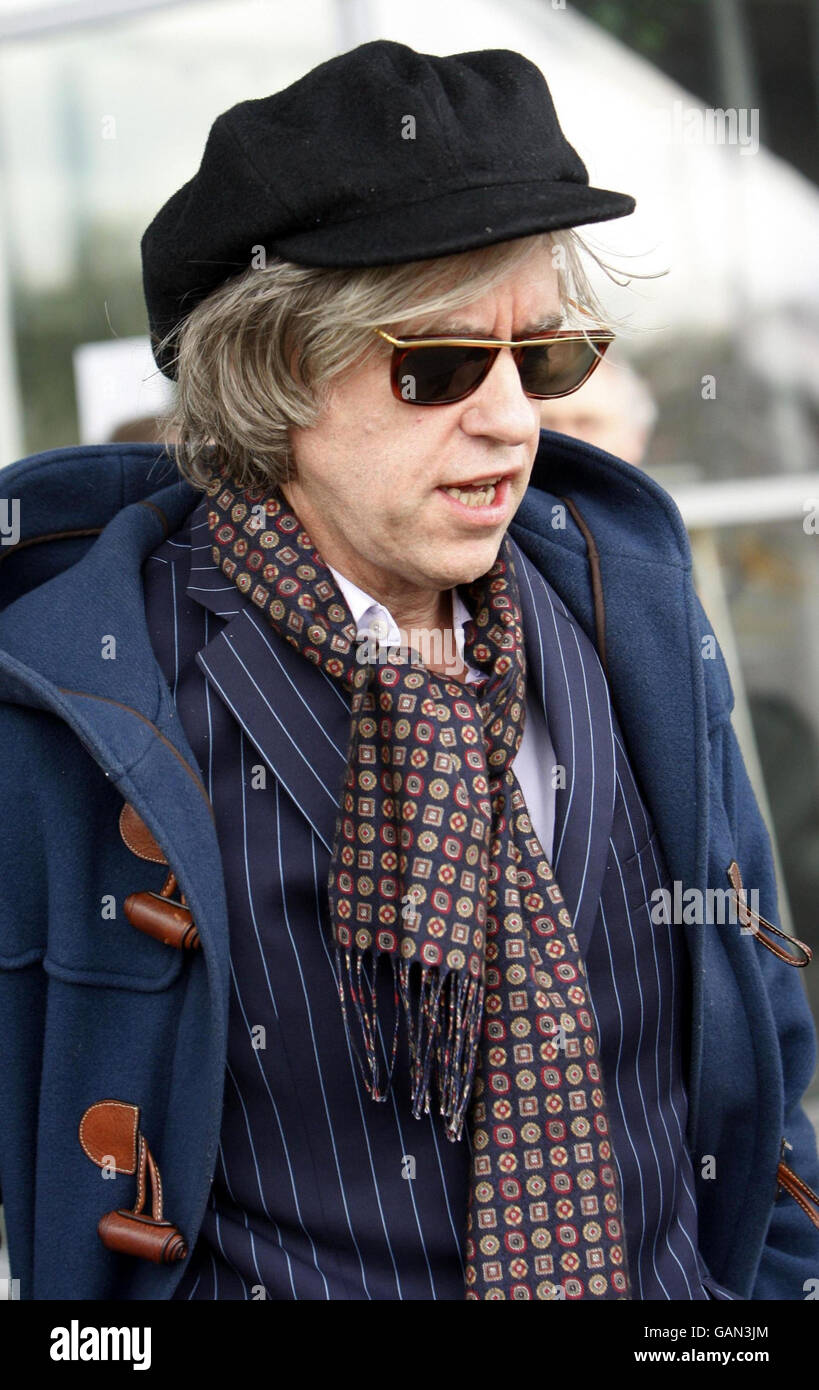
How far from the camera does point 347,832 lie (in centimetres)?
157

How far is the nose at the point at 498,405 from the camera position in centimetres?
162

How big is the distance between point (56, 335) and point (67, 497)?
8.26 ft

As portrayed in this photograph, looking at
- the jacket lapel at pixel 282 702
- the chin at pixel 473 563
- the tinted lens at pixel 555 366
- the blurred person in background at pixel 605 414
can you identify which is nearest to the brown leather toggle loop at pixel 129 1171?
the jacket lapel at pixel 282 702

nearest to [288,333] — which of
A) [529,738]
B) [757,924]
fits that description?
[529,738]

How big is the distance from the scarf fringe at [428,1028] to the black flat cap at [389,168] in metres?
0.77

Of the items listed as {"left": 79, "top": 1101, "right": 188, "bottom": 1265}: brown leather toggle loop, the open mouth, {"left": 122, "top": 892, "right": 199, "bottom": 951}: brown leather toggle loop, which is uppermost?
the open mouth

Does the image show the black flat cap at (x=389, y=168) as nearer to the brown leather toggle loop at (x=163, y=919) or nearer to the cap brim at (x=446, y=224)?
the cap brim at (x=446, y=224)

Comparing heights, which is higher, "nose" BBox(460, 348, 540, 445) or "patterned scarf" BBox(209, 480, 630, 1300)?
"nose" BBox(460, 348, 540, 445)

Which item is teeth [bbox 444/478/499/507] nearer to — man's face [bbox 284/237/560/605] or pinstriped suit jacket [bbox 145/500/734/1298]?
man's face [bbox 284/237/560/605]

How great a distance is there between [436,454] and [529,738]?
1.32ft

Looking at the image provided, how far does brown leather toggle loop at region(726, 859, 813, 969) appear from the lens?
1819 mm

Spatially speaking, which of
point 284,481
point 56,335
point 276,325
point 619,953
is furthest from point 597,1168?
point 56,335

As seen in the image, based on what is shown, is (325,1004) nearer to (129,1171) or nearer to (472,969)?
(472,969)

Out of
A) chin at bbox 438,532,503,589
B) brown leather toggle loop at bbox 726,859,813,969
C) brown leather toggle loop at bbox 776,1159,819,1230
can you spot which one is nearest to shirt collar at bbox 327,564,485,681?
chin at bbox 438,532,503,589
